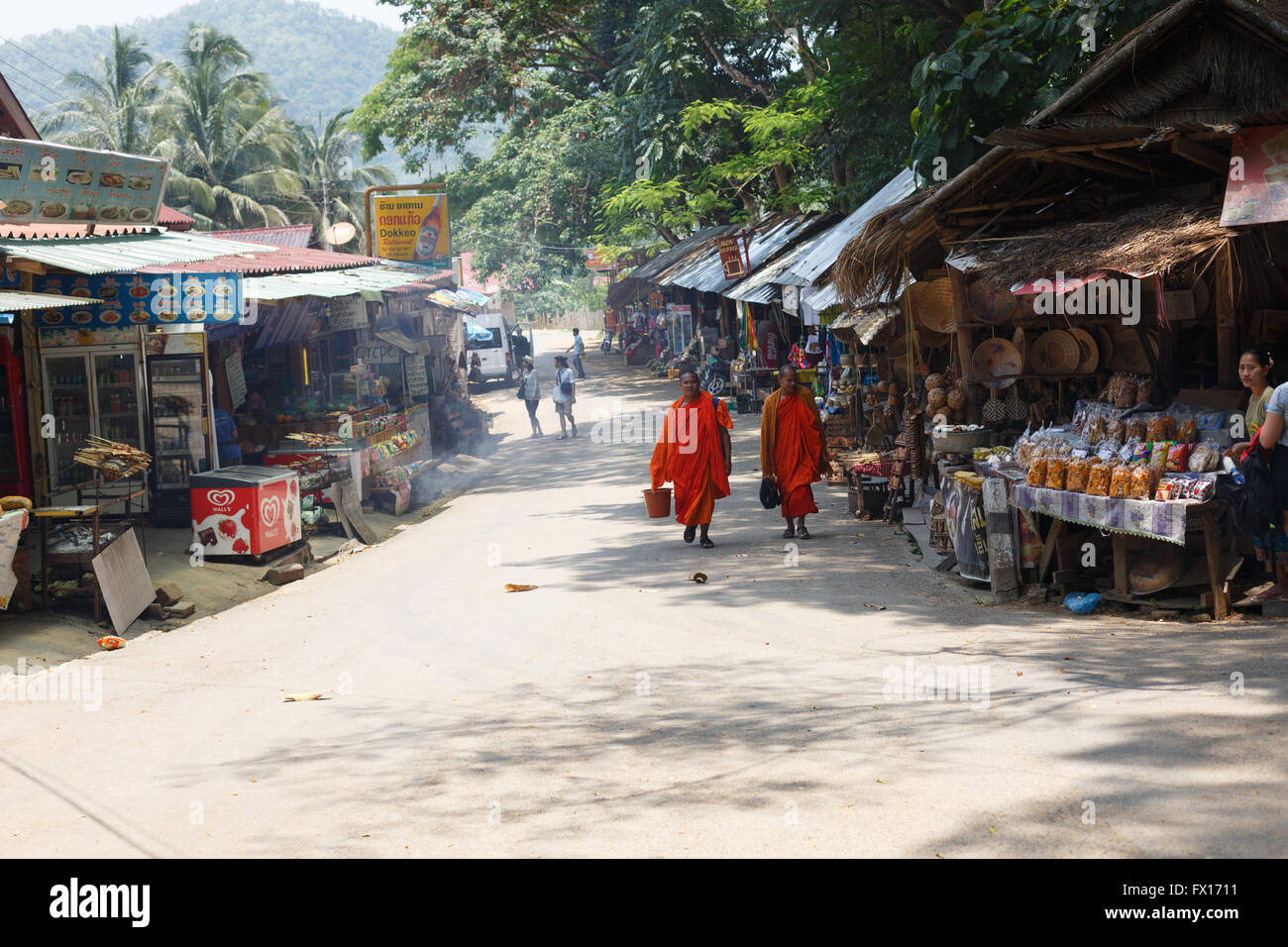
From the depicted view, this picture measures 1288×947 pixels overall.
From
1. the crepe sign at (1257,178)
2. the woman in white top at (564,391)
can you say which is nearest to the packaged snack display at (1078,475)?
the crepe sign at (1257,178)

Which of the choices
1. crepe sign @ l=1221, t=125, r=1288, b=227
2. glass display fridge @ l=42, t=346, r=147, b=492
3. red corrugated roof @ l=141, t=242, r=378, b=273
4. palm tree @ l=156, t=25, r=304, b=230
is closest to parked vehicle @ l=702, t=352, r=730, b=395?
red corrugated roof @ l=141, t=242, r=378, b=273

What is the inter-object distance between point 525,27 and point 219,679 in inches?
1131

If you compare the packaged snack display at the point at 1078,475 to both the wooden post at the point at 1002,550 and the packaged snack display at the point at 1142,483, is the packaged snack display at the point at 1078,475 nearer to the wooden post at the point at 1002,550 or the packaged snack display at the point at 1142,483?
the packaged snack display at the point at 1142,483

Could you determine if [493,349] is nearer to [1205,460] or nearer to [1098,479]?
[1098,479]

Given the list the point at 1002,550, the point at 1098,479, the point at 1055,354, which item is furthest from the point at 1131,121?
the point at 1002,550

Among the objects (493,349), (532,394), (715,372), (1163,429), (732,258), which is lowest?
(1163,429)

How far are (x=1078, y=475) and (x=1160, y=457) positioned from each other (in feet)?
1.80

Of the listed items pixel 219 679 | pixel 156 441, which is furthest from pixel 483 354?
pixel 219 679

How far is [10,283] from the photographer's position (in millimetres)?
10500

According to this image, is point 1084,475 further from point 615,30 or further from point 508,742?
point 615,30

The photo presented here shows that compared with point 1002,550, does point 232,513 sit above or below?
above

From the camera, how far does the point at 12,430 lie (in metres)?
12.3

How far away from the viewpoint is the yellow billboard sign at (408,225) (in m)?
23.7

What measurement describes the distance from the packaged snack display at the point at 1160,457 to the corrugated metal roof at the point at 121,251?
812cm
